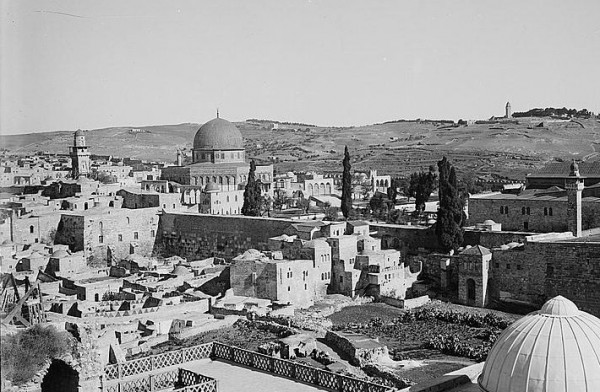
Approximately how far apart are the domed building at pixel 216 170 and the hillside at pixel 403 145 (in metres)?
15.3

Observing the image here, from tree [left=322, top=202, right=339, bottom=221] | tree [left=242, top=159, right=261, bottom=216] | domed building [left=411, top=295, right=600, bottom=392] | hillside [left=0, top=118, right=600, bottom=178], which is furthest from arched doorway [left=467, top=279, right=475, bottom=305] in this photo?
hillside [left=0, top=118, right=600, bottom=178]

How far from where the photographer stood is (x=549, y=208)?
28.7m

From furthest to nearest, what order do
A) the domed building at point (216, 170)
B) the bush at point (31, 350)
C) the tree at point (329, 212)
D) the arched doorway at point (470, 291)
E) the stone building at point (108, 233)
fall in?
the domed building at point (216, 170) < the tree at point (329, 212) < the stone building at point (108, 233) < the arched doorway at point (470, 291) < the bush at point (31, 350)

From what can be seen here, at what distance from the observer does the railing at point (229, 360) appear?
945 centimetres

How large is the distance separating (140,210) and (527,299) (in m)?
17.9

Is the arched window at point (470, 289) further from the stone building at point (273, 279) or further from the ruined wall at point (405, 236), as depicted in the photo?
the stone building at point (273, 279)

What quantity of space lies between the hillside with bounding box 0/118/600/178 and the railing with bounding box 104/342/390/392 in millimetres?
46480

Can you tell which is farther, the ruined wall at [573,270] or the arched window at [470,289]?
the arched window at [470,289]

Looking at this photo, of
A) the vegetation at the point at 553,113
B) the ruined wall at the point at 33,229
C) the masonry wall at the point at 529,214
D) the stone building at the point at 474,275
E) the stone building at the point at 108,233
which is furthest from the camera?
the vegetation at the point at 553,113

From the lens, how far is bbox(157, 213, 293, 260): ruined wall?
1206 inches

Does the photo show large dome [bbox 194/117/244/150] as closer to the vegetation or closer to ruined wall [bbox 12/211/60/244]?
ruined wall [bbox 12/211/60/244]

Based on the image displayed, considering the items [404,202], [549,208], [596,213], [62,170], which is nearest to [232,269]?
[549,208]

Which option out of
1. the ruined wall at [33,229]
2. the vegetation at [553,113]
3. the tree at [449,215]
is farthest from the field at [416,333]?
the vegetation at [553,113]

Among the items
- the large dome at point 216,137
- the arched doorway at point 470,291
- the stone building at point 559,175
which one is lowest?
the arched doorway at point 470,291
